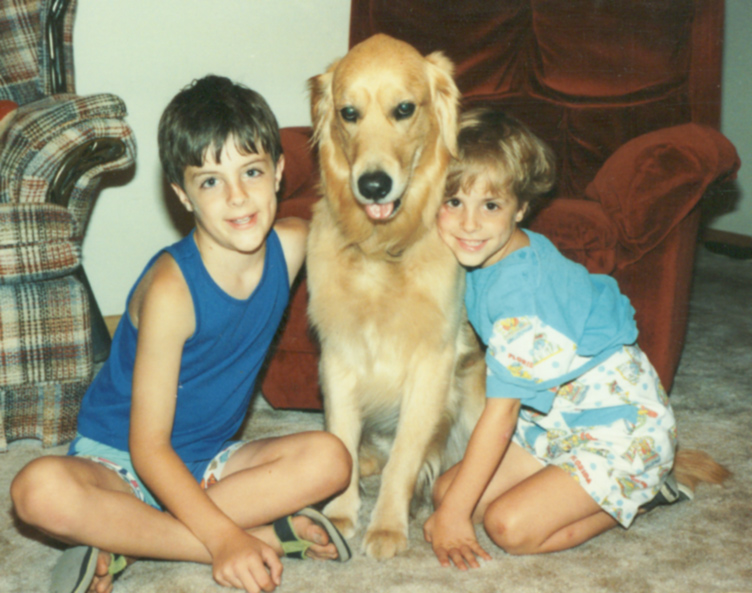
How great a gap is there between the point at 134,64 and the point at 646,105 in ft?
6.26

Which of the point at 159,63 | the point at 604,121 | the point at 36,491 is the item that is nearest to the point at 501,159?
the point at 36,491

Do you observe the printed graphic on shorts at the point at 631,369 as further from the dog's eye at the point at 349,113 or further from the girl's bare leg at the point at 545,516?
the dog's eye at the point at 349,113

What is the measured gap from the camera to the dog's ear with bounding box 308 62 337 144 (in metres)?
1.74

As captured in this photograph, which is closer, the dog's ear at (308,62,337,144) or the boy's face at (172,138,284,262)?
the boy's face at (172,138,284,262)

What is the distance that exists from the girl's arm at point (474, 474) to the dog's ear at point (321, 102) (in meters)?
0.79

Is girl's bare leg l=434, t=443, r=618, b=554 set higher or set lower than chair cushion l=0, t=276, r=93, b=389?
lower

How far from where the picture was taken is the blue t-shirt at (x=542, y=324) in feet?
4.66

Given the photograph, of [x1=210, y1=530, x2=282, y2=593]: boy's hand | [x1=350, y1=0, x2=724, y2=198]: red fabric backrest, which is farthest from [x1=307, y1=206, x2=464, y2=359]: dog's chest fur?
[x1=350, y1=0, x2=724, y2=198]: red fabric backrest

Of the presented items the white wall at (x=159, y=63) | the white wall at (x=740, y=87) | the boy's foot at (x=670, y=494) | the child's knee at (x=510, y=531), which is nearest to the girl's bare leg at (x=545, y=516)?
the child's knee at (x=510, y=531)

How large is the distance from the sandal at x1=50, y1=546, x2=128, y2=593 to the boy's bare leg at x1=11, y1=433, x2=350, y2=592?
17mm

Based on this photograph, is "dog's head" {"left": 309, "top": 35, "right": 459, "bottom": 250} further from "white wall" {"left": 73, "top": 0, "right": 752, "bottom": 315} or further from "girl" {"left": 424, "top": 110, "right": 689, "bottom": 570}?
"white wall" {"left": 73, "top": 0, "right": 752, "bottom": 315}

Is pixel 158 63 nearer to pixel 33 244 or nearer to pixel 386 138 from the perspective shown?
pixel 33 244

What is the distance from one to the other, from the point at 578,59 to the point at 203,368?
5.92 ft

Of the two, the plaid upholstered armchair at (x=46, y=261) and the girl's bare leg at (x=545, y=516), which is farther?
the plaid upholstered armchair at (x=46, y=261)
